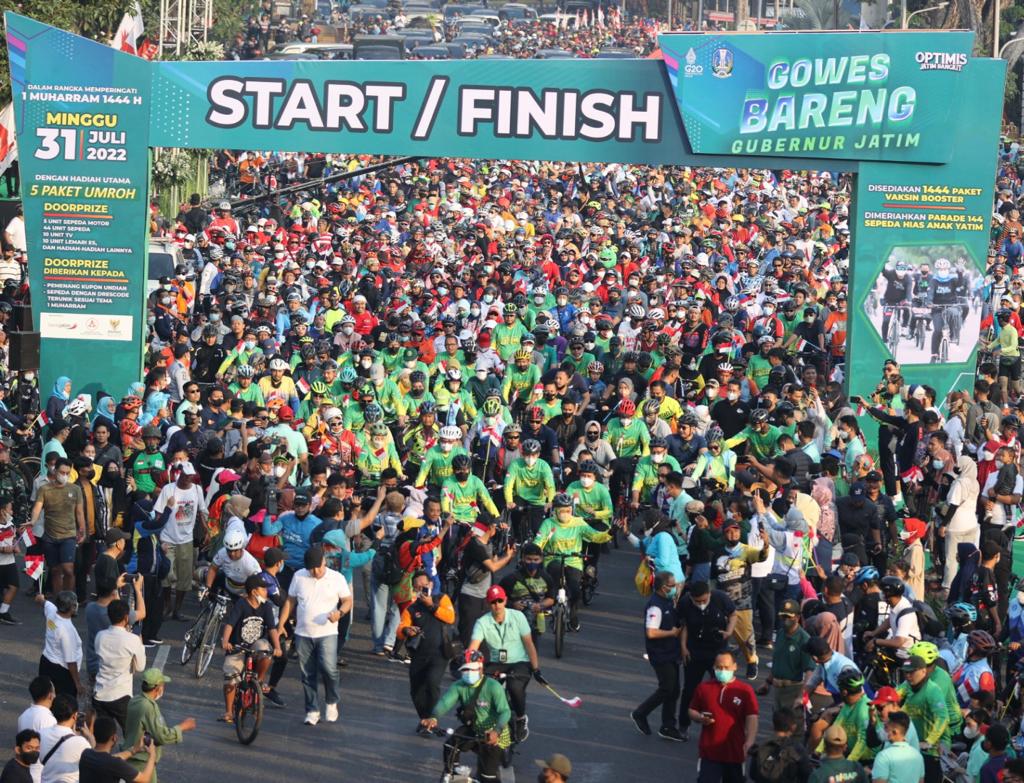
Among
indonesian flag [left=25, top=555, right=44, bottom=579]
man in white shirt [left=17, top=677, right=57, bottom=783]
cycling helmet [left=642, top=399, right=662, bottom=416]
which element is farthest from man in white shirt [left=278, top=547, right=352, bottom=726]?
cycling helmet [left=642, top=399, right=662, bottom=416]

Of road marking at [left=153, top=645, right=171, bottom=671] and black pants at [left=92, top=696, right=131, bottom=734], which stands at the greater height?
black pants at [left=92, top=696, right=131, bottom=734]

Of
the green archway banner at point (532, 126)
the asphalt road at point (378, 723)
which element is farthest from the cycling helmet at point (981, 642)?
the green archway banner at point (532, 126)

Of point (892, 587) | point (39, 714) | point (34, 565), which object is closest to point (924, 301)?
point (892, 587)

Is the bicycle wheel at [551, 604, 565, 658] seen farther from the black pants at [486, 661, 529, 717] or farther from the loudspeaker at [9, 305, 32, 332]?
the loudspeaker at [9, 305, 32, 332]

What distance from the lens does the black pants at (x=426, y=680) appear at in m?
15.2

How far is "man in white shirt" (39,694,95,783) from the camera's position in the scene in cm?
1234

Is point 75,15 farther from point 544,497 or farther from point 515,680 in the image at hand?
point 515,680

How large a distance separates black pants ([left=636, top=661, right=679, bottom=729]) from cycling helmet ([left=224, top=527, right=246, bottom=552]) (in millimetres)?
3706

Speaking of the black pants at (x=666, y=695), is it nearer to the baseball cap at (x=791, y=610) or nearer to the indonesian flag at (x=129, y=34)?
the baseball cap at (x=791, y=610)

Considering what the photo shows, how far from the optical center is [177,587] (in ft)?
59.5

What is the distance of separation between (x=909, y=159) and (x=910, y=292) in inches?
62.8

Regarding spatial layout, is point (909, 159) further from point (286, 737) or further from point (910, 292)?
point (286, 737)

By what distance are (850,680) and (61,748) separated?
17.2 ft

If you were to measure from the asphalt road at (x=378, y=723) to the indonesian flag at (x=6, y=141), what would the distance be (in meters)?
16.5
